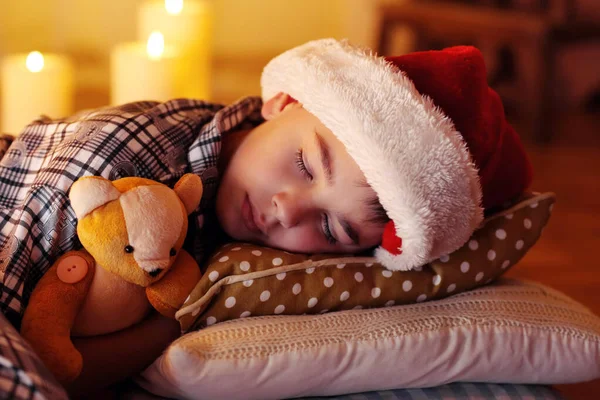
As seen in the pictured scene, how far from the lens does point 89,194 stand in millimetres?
736

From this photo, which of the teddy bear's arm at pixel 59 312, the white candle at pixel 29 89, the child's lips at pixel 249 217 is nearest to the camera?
the teddy bear's arm at pixel 59 312

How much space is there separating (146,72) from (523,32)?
125 cm

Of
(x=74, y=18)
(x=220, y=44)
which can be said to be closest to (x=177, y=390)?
(x=74, y=18)

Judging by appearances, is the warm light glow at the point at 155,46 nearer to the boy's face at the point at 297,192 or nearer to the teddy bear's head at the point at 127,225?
the boy's face at the point at 297,192

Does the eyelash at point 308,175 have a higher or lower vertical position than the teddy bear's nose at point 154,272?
higher

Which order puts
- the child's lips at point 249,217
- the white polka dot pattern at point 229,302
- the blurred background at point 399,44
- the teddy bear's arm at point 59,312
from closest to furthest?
the teddy bear's arm at point 59,312
the white polka dot pattern at point 229,302
the child's lips at point 249,217
the blurred background at point 399,44

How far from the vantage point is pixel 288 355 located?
0.79m

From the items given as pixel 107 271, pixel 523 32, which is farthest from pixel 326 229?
pixel 523 32

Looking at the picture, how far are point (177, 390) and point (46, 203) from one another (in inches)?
10.5

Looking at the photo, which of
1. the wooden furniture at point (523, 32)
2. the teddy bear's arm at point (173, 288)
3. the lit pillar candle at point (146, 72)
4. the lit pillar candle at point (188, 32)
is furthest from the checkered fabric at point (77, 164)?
the wooden furniture at point (523, 32)

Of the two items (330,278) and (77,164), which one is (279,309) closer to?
(330,278)

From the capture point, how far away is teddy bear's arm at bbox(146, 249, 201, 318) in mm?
812

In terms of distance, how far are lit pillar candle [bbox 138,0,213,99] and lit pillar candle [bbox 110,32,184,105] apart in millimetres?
176

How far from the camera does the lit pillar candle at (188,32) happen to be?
2.13m
